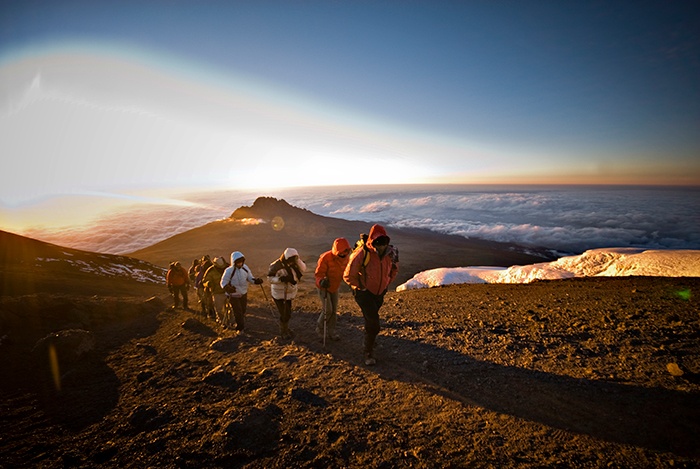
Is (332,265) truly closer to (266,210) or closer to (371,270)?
(371,270)

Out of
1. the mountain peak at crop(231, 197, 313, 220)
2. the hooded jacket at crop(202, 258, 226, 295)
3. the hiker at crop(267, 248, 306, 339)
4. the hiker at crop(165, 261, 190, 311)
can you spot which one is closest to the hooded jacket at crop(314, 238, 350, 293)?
the hiker at crop(267, 248, 306, 339)

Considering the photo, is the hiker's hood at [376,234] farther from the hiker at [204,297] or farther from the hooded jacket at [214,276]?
the hiker at [204,297]

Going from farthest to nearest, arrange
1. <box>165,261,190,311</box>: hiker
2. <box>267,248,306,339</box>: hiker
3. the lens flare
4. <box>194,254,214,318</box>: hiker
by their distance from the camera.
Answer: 1. <box>165,261,190,311</box>: hiker
2. <box>194,254,214,318</box>: hiker
3. <box>267,248,306,339</box>: hiker
4. the lens flare

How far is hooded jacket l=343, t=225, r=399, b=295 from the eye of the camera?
15.2 ft

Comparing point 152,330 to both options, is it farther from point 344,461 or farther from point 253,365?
point 344,461

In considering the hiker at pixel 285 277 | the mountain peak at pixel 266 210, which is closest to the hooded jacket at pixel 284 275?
the hiker at pixel 285 277

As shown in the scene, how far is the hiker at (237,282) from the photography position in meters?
6.53

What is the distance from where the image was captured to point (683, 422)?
124 inches

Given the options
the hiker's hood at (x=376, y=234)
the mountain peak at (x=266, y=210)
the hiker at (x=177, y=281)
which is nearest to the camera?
the hiker's hood at (x=376, y=234)

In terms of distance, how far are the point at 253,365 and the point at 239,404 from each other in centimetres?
117

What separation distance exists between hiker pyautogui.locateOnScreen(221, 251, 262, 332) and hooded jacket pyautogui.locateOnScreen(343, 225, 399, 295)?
2.92m

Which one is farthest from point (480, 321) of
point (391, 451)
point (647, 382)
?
point (391, 451)

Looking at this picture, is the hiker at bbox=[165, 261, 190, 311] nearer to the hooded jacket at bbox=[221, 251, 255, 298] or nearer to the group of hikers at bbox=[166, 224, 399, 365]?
the group of hikers at bbox=[166, 224, 399, 365]

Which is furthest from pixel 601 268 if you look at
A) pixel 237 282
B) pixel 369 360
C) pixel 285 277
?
pixel 237 282
